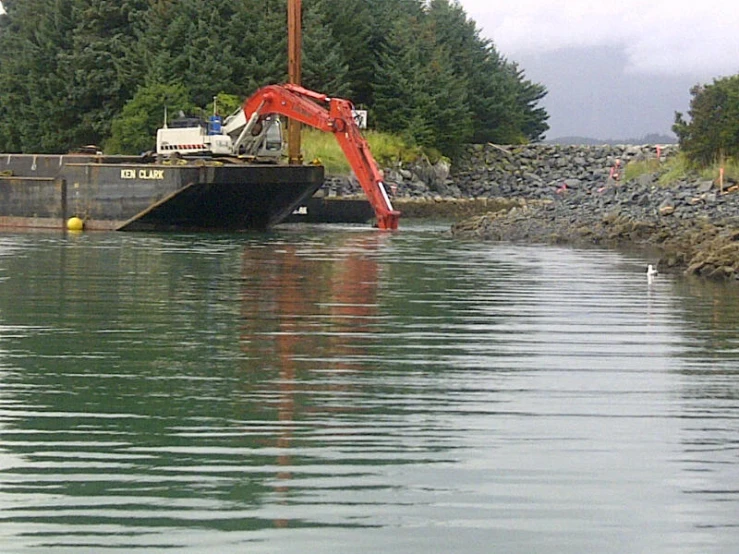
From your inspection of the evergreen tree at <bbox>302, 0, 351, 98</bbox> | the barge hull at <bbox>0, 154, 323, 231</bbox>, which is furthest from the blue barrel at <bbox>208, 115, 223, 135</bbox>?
the evergreen tree at <bbox>302, 0, 351, 98</bbox>

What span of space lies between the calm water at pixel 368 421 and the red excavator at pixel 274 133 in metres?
20.3

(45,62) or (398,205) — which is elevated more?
(45,62)

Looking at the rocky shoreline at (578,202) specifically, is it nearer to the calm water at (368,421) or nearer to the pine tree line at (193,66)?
the pine tree line at (193,66)

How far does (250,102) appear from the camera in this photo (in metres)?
41.3

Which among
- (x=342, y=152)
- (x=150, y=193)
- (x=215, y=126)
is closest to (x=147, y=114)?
Answer: (x=342, y=152)

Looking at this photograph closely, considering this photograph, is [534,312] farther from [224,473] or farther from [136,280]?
[224,473]

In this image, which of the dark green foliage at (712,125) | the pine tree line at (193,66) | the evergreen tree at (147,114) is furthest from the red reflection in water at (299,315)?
the pine tree line at (193,66)

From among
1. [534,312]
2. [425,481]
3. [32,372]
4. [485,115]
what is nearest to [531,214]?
[534,312]

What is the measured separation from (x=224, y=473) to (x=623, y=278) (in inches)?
603

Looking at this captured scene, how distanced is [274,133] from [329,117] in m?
2.80

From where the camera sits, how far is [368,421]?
10.1 m

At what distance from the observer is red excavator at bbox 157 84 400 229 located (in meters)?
40.3

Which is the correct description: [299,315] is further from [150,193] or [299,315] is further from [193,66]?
[193,66]

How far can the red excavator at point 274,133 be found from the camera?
132 feet
